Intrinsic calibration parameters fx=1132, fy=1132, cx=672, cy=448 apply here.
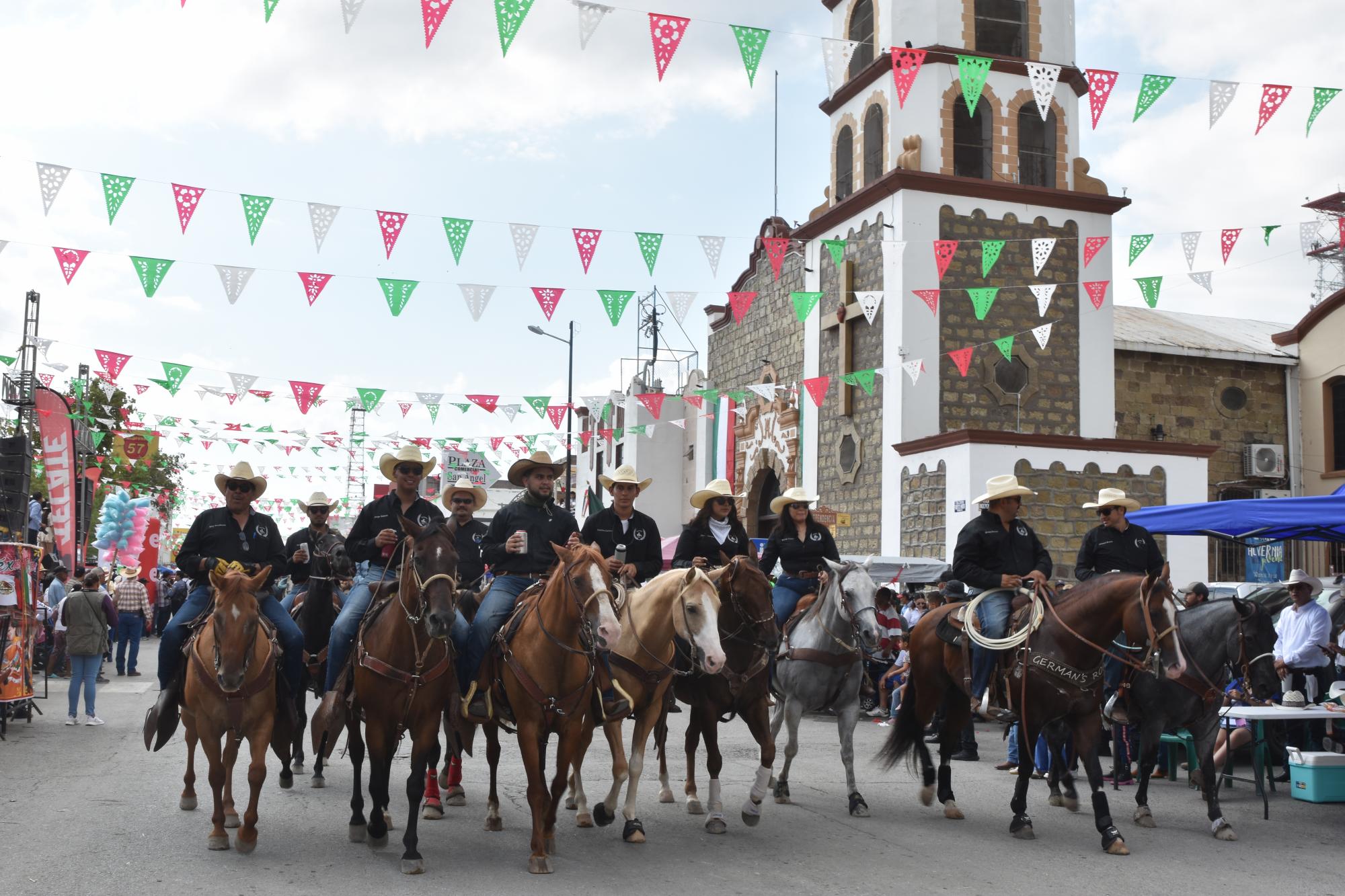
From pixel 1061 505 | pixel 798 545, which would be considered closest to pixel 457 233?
pixel 798 545

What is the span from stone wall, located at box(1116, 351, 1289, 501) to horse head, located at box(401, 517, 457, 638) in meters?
22.4

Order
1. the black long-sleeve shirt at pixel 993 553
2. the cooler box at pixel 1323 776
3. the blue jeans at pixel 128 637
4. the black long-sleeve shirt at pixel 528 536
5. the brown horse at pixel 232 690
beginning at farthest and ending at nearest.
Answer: the blue jeans at pixel 128 637, the black long-sleeve shirt at pixel 993 553, the cooler box at pixel 1323 776, the black long-sleeve shirt at pixel 528 536, the brown horse at pixel 232 690

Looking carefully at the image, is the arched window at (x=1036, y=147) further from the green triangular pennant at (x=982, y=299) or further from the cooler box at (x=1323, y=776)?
the cooler box at (x=1323, y=776)

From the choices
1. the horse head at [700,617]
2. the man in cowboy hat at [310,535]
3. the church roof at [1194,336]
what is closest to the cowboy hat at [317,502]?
the man in cowboy hat at [310,535]

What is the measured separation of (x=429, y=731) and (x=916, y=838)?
3520 mm

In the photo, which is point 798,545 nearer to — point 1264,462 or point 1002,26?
point 1002,26

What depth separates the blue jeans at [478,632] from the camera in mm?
7680

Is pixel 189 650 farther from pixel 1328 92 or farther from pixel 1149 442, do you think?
pixel 1149 442

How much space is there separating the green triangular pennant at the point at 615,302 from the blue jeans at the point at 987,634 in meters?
9.14

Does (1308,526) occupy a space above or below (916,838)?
above

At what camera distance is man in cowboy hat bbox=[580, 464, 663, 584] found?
913 cm

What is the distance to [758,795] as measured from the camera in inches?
321

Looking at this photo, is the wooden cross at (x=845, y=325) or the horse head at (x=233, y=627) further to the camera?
the wooden cross at (x=845, y=325)

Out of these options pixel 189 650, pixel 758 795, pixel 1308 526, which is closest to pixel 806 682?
pixel 758 795
